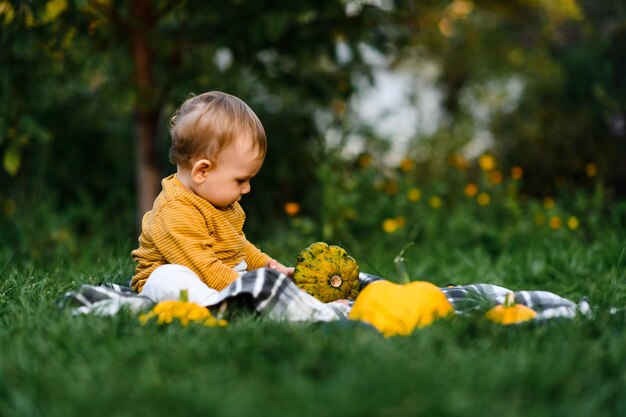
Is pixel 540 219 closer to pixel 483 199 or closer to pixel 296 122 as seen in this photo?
pixel 483 199

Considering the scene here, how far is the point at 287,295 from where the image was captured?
243 cm

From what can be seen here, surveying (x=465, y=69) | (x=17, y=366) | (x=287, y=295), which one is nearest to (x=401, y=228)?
(x=287, y=295)

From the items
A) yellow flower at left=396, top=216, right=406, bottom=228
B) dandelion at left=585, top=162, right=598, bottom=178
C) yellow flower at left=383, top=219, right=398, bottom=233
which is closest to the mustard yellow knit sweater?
yellow flower at left=383, top=219, right=398, bottom=233

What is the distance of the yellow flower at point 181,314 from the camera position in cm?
219

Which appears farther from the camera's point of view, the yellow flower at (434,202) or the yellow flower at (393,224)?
the yellow flower at (434,202)

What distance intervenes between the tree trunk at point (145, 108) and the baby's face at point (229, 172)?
178 centimetres

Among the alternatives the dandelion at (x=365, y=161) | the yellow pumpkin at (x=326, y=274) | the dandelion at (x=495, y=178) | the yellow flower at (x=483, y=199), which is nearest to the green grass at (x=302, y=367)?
the yellow pumpkin at (x=326, y=274)

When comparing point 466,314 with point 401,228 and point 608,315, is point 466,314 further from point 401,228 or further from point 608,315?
point 401,228

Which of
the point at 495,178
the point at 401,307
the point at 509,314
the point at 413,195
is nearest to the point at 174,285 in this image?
the point at 401,307

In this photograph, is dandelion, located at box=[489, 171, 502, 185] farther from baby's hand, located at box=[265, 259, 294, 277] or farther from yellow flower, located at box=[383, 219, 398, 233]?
baby's hand, located at box=[265, 259, 294, 277]

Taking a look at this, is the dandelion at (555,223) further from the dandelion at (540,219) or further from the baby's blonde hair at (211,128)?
the baby's blonde hair at (211,128)

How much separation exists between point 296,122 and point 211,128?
2.85 m

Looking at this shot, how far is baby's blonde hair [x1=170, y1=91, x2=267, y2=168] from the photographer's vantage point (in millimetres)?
2895

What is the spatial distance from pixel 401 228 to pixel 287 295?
2.59 meters
